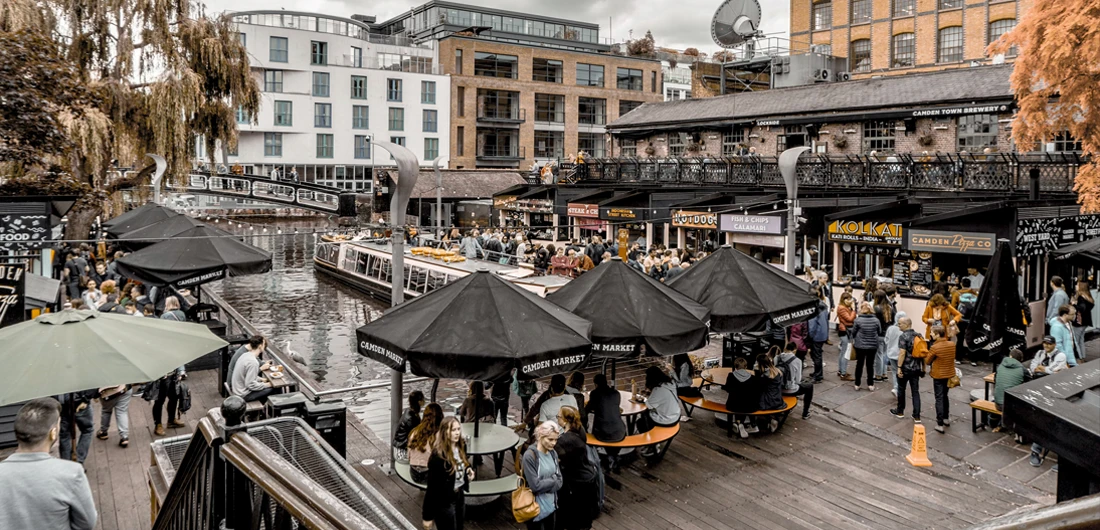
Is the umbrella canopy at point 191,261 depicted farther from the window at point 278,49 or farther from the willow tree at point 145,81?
the window at point 278,49

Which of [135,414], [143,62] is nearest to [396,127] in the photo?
[143,62]

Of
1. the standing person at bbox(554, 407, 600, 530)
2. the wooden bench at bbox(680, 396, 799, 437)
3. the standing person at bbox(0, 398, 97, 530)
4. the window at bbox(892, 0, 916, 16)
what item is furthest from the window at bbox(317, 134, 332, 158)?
the standing person at bbox(0, 398, 97, 530)

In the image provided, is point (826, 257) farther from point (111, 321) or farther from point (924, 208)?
point (111, 321)

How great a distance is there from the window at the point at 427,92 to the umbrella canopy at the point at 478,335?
5884cm

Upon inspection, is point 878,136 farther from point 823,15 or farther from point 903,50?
point 823,15

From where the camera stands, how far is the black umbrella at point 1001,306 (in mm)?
13672

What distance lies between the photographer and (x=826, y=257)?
25.0 meters

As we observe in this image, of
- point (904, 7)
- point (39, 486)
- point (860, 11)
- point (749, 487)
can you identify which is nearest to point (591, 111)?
point (860, 11)

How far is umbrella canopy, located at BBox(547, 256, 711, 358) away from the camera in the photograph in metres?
10.5

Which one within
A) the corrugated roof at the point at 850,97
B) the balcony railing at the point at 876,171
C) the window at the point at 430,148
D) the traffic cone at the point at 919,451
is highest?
the window at the point at 430,148

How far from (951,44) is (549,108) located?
34.6m

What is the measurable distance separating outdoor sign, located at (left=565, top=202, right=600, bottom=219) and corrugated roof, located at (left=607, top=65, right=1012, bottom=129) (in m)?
7.13

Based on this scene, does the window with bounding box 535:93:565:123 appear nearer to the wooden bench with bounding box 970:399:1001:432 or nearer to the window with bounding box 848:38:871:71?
the window with bounding box 848:38:871:71

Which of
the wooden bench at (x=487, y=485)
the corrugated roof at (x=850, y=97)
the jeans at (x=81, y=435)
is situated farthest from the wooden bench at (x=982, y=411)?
the corrugated roof at (x=850, y=97)
